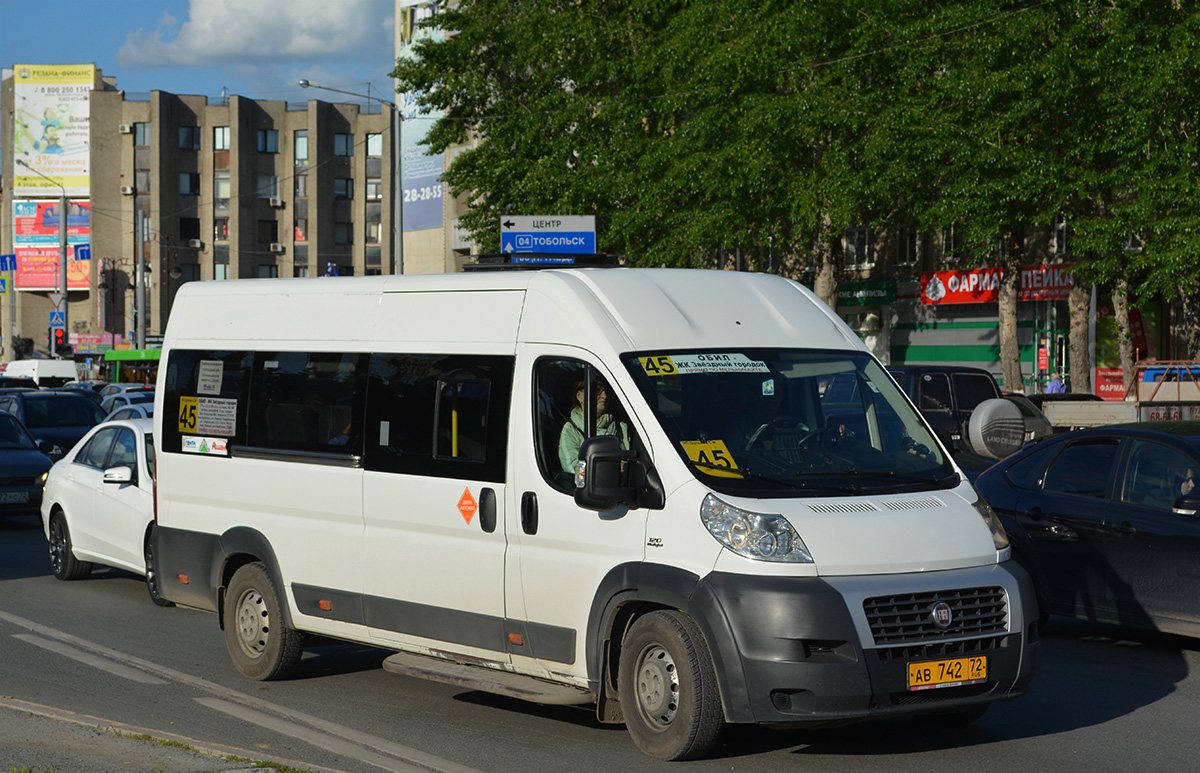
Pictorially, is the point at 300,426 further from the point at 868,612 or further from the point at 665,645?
the point at 868,612

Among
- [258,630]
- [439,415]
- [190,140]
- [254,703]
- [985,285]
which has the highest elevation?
[190,140]

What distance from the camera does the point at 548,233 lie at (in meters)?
26.2

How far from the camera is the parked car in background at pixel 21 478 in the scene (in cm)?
1781

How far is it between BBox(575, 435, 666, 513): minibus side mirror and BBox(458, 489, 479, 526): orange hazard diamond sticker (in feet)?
2.92

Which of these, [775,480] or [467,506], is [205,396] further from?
[775,480]

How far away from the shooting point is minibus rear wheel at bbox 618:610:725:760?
6.29 metres

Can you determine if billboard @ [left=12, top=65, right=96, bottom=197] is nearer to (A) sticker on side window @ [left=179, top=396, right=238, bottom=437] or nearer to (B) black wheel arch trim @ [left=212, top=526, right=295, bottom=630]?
(A) sticker on side window @ [left=179, top=396, right=238, bottom=437]

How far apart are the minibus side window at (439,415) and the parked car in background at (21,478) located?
11.2 meters

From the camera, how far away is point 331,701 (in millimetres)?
8164

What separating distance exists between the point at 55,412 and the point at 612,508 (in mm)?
19184

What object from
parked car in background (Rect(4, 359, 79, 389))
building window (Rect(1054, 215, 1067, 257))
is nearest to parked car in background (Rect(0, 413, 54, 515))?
building window (Rect(1054, 215, 1067, 257))

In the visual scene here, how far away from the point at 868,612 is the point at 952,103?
76.2ft

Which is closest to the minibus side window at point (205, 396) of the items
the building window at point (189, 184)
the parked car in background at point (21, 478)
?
the parked car in background at point (21, 478)

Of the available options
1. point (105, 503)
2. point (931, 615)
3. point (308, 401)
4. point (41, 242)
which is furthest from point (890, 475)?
point (41, 242)
